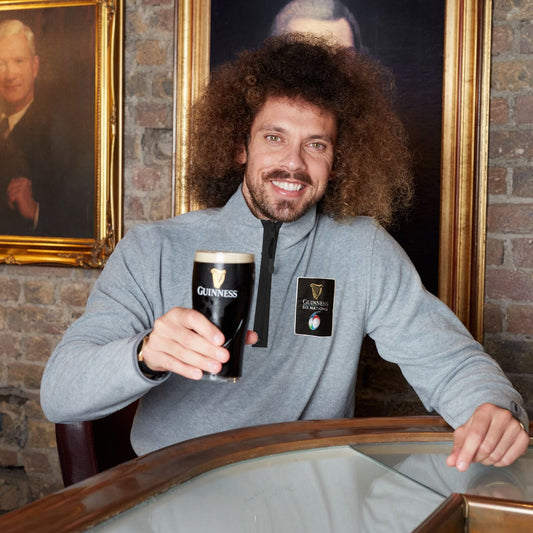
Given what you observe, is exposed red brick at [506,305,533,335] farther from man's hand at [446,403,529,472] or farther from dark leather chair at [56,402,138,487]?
dark leather chair at [56,402,138,487]

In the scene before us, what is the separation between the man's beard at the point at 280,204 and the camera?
5.98 ft

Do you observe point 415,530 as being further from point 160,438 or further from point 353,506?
point 160,438

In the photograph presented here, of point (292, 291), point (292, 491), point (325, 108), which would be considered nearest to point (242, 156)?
point (325, 108)

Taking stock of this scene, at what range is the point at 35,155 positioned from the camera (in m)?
2.95

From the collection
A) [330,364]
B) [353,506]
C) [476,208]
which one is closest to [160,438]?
[330,364]

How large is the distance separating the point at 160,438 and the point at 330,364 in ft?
1.52

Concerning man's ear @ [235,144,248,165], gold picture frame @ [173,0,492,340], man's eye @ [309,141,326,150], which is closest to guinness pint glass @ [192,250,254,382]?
man's eye @ [309,141,326,150]

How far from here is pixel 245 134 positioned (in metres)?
2.15

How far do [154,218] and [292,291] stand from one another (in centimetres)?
121

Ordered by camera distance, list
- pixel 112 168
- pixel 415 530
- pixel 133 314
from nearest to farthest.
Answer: pixel 415 530 → pixel 133 314 → pixel 112 168

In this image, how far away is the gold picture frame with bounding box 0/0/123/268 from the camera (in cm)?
283

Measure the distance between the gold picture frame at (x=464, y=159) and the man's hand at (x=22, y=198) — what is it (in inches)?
69.2

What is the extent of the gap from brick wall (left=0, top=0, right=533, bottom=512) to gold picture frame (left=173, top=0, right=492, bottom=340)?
5 centimetres

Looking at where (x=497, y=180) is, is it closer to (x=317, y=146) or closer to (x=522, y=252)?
(x=522, y=252)
